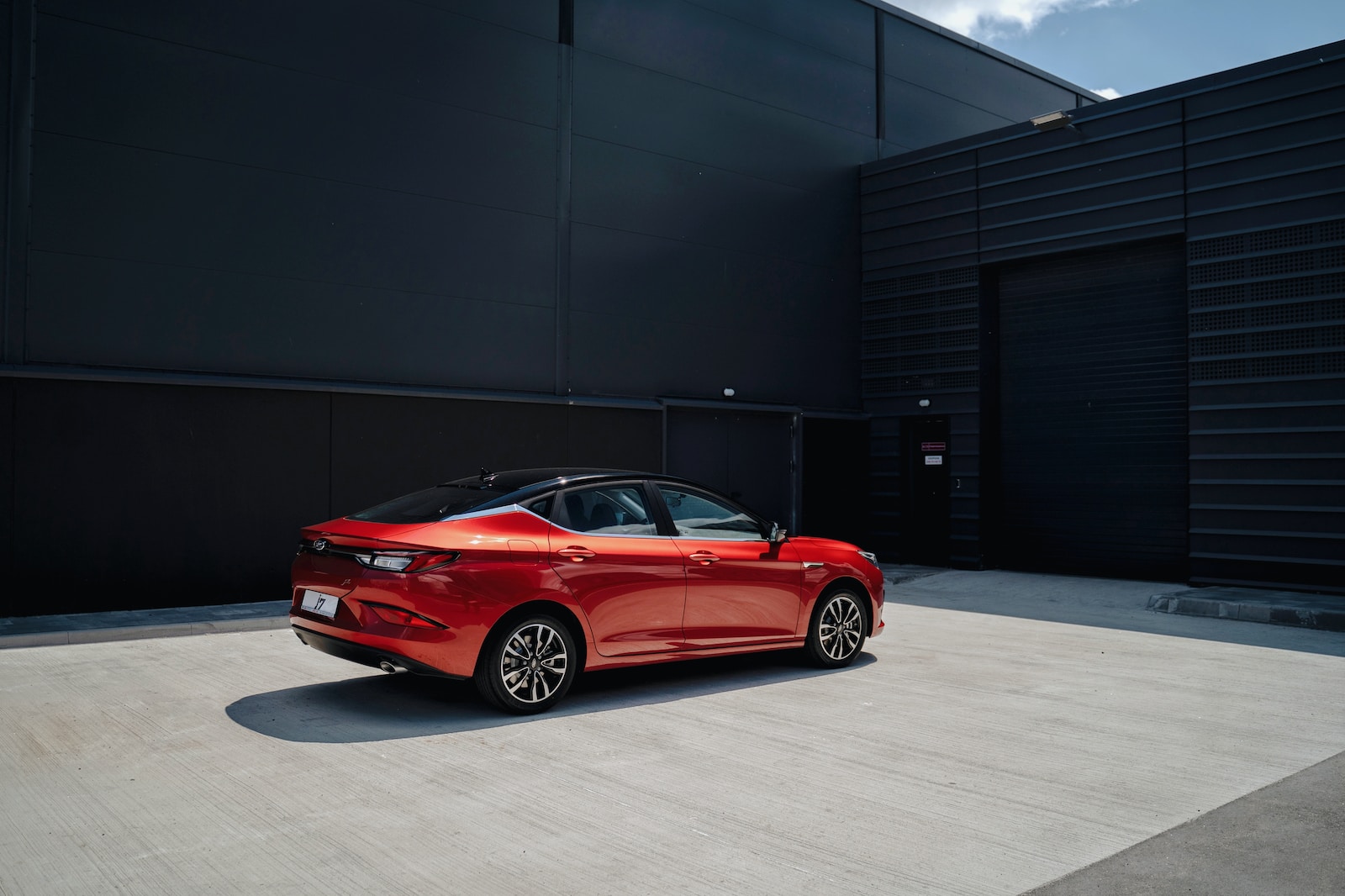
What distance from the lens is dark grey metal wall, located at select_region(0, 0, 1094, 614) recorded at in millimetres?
10055

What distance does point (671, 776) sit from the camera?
5.00 metres

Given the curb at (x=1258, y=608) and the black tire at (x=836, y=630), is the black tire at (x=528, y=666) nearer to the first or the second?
the black tire at (x=836, y=630)

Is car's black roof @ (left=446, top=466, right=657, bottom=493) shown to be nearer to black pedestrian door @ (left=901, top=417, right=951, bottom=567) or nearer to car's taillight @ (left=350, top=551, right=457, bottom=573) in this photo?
car's taillight @ (left=350, top=551, right=457, bottom=573)

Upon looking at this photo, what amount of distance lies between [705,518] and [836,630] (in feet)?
4.73

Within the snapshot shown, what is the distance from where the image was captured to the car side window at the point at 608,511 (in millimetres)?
6656

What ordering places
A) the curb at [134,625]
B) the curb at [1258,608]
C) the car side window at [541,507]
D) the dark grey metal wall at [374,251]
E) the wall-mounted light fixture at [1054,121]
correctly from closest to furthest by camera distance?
the car side window at [541,507] → the curb at [134,625] → the dark grey metal wall at [374,251] → the curb at [1258,608] → the wall-mounted light fixture at [1054,121]

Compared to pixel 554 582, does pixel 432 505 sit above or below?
above

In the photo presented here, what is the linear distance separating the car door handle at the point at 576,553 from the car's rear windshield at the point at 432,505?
1.94 ft

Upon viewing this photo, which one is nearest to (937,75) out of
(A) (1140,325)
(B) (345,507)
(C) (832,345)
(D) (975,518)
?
(C) (832,345)

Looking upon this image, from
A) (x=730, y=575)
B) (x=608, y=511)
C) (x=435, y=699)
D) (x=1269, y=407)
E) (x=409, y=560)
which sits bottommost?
(x=435, y=699)

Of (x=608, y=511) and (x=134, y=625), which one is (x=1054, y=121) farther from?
(x=134, y=625)

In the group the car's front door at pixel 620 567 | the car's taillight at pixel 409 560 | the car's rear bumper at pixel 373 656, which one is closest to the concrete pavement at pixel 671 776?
the car's rear bumper at pixel 373 656

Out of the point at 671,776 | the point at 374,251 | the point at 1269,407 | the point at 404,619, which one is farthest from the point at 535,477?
the point at 1269,407

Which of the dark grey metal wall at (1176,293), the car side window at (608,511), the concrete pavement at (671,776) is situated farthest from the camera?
the dark grey metal wall at (1176,293)
